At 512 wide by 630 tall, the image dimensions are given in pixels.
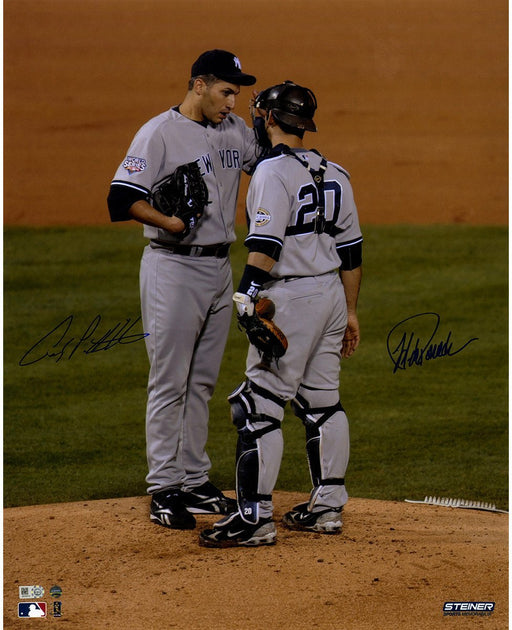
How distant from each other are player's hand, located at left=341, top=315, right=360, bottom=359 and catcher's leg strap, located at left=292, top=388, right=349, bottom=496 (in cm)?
21

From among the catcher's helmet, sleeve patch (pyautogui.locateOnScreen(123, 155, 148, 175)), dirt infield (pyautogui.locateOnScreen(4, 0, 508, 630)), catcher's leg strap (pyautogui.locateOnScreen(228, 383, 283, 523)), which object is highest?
dirt infield (pyautogui.locateOnScreen(4, 0, 508, 630))

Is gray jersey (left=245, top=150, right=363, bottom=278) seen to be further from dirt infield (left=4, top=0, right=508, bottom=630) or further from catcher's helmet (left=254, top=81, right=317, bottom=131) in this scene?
dirt infield (left=4, top=0, right=508, bottom=630)

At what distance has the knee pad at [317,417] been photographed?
3.73 meters

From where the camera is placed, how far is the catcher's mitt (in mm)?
3756

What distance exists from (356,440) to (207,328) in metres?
2.26

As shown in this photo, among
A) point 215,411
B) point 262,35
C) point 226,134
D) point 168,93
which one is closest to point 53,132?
point 168,93

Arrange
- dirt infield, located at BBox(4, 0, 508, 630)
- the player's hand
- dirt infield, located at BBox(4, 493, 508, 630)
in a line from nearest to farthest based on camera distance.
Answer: dirt infield, located at BBox(4, 493, 508, 630) < the player's hand < dirt infield, located at BBox(4, 0, 508, 630)

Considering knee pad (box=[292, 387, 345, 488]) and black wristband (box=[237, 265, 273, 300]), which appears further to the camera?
knee pad (box=[292, 387, 345, 488])

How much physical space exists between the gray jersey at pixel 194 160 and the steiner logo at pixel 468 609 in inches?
65.5

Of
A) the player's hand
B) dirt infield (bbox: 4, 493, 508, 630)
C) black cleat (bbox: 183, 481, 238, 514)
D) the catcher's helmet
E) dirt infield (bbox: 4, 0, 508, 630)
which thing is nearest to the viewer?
dirt infield (bbox: 4, 493, 508, 630)

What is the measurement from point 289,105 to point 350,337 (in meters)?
0.95

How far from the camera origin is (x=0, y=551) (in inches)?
139

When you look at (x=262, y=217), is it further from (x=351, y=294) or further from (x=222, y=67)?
(x=222, y=67)

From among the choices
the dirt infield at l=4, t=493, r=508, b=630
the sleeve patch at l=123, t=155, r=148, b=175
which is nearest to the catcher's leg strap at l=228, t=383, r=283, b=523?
the dirt infield at l=4, t=493, r=508, b=630
